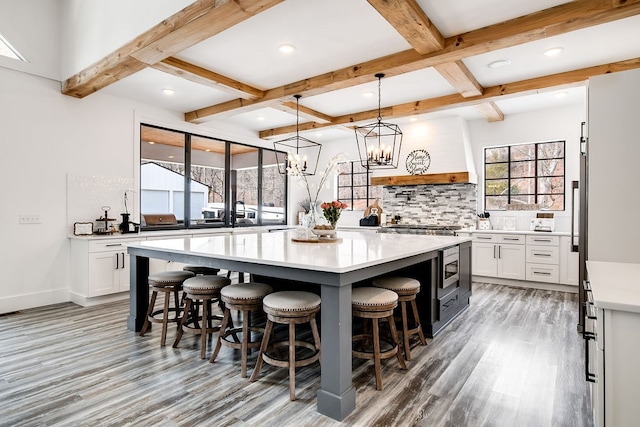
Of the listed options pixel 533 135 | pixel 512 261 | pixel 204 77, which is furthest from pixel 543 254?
pixel 204 77

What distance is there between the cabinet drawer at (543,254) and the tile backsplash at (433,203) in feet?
3.82

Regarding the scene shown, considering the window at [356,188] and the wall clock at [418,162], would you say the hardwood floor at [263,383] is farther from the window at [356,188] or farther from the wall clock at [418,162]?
the window at [356,188]

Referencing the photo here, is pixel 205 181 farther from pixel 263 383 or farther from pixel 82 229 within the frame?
pixel 263 383

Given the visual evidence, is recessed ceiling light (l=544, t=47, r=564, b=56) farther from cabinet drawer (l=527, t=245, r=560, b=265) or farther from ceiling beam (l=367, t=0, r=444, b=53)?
cabinet drawer (l=527, t=245, r=560, b=265)

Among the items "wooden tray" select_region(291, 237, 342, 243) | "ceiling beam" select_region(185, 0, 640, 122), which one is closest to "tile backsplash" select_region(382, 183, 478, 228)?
"ceiling beam" select_region(185, 0, 640, 122)

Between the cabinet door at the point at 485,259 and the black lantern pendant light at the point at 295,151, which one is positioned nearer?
the black lantern pendant light at the point at 295,151

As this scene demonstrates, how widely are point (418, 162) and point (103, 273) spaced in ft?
17.6

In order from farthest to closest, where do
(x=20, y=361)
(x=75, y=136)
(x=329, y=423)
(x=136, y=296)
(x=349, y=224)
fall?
(x=349, y=224)
(x=75, y=136)
(x=136, y=296)
(x=20, y=361)
(x=329, y=423)

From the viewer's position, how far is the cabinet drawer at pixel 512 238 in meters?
5.42

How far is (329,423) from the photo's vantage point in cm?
196

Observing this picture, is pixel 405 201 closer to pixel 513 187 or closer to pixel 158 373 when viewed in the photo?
pixel 513 187

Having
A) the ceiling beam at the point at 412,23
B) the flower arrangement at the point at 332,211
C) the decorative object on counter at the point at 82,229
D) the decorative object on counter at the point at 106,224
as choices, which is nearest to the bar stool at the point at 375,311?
the flower arrangement at the point at 332,211

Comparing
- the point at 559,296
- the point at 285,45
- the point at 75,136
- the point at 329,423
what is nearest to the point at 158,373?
the point at 329,423

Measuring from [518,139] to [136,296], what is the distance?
240 inches
